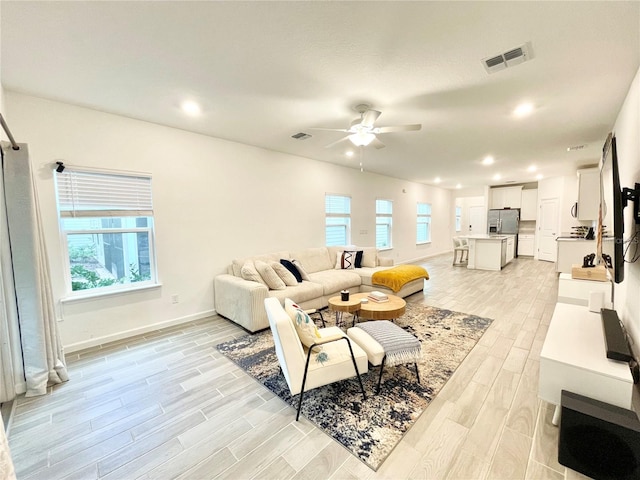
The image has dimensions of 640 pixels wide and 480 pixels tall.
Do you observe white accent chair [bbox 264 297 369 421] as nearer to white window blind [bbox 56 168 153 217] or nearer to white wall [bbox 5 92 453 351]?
white wall [bbox 5 92 453 351]

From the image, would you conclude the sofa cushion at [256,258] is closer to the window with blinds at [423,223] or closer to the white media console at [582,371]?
the white media console at [582,371]

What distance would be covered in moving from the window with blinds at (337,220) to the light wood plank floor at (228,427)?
386cm

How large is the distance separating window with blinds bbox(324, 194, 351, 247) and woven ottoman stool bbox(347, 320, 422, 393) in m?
3.76

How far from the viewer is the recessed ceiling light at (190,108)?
9.80 ft

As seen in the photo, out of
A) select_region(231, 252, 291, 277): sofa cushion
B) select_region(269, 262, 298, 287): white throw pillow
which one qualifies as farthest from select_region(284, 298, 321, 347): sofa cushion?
select_region(231, 252, 291, 277): sofa cushion

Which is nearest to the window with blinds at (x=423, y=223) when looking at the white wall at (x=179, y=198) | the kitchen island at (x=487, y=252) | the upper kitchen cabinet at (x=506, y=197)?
the kitchen island at (x=487, y=252)

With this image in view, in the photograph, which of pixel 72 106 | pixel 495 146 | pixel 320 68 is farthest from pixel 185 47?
pixel 495 146

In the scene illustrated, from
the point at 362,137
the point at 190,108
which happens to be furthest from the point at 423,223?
the point at 190,108

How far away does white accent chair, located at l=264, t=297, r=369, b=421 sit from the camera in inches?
76.2

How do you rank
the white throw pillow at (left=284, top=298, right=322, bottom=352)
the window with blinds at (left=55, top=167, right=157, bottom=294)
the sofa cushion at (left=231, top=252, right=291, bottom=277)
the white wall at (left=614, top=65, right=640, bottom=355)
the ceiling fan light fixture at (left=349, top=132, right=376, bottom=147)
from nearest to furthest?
1. the white throw pillow at (left=284, top=298, right=322, bottom=352)
2. the white wall at (left=614, top=65, right=640, bottom=355)
3. the window with blinds at (left=55, top=167, right=157, bottom=294)
4. the ceiling fan light fixture at (left=349, top=132, right=376, bottom=147)
5. the sofa cushion at (left=231, top=252, right=291, bottom=277)

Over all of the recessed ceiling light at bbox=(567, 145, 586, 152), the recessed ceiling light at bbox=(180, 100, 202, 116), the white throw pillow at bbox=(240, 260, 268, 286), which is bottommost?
the white throw pillow at bbox=(240, 260, 268, 286)

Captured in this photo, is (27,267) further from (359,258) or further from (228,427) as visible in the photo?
(359,258)

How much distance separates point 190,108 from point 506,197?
10807mm

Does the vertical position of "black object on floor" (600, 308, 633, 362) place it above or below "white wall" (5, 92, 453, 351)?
below
